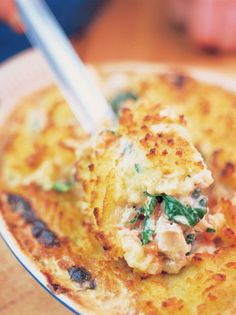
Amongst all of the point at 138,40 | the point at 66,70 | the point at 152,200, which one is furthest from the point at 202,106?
the point at 138,40

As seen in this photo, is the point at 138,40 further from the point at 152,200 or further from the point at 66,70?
the point at 152,200

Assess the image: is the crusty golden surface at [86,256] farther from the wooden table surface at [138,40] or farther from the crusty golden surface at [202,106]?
the wooden table surface at [138,40]

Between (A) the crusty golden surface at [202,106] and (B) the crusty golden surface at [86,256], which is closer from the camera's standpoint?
(B) the crusty golden surface at [86,256]

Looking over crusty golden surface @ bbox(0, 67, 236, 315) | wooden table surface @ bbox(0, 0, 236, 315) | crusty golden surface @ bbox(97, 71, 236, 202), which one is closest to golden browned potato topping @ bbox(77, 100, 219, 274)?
crusty golden surface @ bbox(0, 67, 236, 315)

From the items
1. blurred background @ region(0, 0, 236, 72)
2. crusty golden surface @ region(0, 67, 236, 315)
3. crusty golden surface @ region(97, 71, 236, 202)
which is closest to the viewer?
crusty golden surface @ region(0, 67, 236, 315)

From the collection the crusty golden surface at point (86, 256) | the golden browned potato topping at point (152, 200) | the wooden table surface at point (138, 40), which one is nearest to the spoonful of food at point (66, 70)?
the crusty golden surface at point (86, 256)

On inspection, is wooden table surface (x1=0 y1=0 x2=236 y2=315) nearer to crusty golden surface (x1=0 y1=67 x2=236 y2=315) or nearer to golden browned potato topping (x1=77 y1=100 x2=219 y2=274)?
crusty golden surface (x1=0 y1=67 x2=236 y2=315)

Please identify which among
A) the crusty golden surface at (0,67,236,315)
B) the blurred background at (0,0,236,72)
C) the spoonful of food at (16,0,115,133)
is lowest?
the crusty golden surface at (0,67,236,315)
